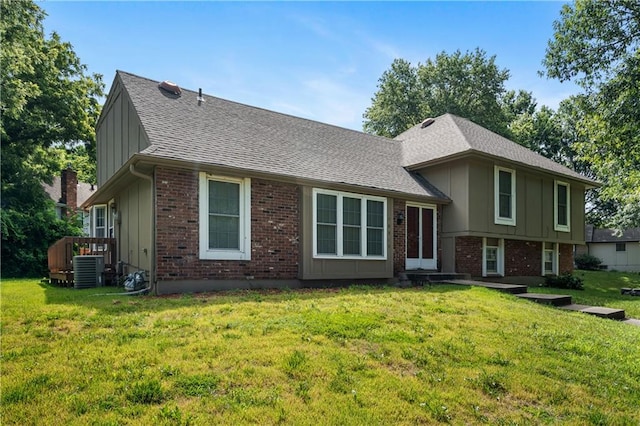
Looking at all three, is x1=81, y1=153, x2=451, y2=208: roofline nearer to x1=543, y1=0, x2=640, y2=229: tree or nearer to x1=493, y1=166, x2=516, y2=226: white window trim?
x1=493, y1=166, x2=516, y2=226: white window trim

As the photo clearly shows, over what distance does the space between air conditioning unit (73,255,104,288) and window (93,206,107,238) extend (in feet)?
16.4

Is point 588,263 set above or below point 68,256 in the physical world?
below

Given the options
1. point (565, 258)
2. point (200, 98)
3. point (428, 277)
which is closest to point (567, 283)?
point (565, 258)

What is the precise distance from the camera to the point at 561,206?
1623cm

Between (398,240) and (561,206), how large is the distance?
8064 millimetres

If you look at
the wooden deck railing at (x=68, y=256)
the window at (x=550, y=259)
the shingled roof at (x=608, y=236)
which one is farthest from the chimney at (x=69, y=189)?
the shingled roof at (x=608, y=236)

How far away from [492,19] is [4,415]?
12.4 metres

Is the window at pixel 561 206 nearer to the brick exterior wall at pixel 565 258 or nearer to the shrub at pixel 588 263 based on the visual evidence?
the brick exterior wall at pixel 565 258

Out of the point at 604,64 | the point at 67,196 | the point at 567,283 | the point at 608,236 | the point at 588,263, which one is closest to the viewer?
the point at 604,64

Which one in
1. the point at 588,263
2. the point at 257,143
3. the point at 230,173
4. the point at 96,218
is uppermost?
the point at 257,143

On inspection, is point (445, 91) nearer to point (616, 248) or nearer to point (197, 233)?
point (616, 248)

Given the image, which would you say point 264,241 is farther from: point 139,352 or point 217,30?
point 139,352

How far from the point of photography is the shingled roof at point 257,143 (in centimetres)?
969

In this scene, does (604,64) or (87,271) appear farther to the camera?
(604,64)
